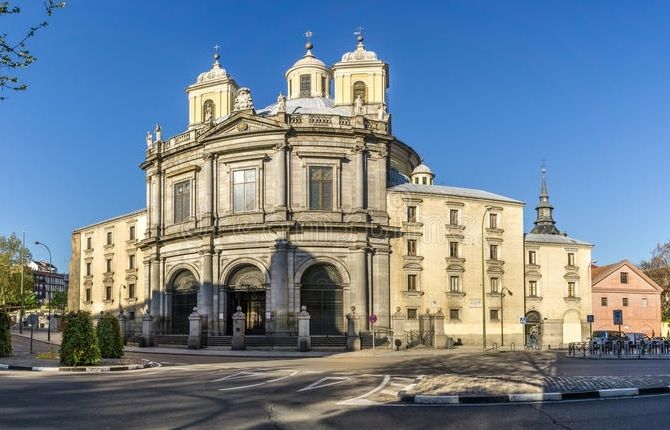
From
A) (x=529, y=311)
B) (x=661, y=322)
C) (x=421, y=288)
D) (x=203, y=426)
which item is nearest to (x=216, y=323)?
(x=421, y=288)

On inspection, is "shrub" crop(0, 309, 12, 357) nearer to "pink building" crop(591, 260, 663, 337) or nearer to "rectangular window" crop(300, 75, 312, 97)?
"rectangular window" crop(300, 75, 312, 97)

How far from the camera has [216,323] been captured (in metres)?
45.8

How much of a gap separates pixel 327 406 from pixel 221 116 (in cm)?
4625

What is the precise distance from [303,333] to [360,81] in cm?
2480

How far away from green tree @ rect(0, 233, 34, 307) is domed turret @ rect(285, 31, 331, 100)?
4406cm

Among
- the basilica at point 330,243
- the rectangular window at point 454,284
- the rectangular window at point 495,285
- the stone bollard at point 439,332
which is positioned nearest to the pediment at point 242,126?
the basilica at point 330,243

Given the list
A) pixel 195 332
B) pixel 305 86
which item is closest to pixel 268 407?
pixel 195 332

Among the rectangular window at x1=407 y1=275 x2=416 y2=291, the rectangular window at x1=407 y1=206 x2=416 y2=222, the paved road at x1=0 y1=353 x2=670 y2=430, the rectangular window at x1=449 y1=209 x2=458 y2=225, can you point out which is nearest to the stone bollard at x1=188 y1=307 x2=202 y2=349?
the rectangular window at x1=407 y1=275 x2=416 y2=291

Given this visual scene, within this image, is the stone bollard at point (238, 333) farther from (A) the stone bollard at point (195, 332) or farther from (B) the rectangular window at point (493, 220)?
(B) the rectangular window at point (493, 220)

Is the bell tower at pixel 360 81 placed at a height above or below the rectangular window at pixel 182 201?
above

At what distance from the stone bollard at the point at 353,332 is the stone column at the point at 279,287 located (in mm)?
4154

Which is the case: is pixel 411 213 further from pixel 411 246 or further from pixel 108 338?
pixel 108 338

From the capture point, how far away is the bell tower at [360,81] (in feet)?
182

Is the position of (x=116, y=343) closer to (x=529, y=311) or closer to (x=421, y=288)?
(x=421, y=288)
